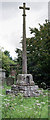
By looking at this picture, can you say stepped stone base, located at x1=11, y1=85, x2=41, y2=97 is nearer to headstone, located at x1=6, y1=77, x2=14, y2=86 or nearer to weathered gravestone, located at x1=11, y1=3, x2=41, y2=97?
weathered gravestone, located at x1=11, y1=3, x2=41, y2=97

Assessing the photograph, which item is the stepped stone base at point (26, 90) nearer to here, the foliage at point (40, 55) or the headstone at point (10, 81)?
the foliage at point (40, 55)

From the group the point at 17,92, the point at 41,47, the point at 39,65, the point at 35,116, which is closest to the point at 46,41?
the point at 41,47

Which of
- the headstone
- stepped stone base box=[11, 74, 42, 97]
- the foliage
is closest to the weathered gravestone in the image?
stepped stone base box=[11, 74, 42, 97]

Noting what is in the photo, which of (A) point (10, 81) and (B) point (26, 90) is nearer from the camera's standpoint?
(B) point (26, 90)

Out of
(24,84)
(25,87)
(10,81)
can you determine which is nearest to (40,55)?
(10,81)

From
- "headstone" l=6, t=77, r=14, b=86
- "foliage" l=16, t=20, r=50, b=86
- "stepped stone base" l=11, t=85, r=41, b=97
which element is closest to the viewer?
"stepped stone base" l=11, t=85, r=41, b=97

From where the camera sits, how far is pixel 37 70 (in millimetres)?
11141

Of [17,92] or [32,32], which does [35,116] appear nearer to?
[17,92]

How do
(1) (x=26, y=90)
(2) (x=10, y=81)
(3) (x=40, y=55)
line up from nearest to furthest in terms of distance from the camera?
1. (1) (x=26, y=90)
2. (3) (x=40, y=55)
3. (2) (x=10, y=81)

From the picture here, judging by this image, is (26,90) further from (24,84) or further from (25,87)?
(24,84)

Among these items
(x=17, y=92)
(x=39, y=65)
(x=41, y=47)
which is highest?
(x=41, y=47)

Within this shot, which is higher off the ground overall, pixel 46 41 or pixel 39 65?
pixel 46 41

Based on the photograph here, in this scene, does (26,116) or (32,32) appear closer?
(26,116)

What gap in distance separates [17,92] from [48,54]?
3.41 meters
